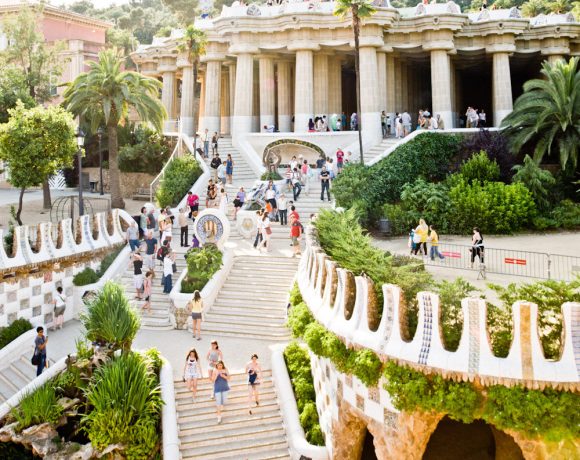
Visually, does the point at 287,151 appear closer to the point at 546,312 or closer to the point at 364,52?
the point at 364,52

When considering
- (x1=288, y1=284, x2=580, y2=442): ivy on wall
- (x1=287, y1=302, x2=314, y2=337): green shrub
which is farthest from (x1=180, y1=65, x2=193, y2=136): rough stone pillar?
(x1=288, y1=284, x2=580, y2=442): ivy on wall

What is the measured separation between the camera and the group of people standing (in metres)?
14.9

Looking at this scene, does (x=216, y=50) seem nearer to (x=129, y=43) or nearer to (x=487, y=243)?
(x=487, y=243)

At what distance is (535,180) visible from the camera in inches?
1082

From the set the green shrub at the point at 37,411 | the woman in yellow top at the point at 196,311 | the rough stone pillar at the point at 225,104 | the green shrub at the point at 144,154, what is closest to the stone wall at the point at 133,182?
the green shrub at the point at 144,154

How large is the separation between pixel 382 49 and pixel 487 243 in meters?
17.9

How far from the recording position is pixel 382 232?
2688 centimetres

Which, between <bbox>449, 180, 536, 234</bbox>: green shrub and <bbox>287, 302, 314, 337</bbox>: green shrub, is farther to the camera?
<bbox>449, 180, 536, 234</bbox>: green shrub

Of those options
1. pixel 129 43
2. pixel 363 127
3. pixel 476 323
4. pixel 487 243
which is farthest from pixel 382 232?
pixel 129 43

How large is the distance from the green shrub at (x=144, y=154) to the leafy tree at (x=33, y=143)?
14979 mm

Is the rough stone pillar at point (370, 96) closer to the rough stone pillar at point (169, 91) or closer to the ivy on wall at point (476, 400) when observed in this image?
the rough stone pillar at point (169, 91)

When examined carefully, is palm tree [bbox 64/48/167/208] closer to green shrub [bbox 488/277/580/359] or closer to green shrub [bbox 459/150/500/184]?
green shrub [bbox 459/150/500/184]

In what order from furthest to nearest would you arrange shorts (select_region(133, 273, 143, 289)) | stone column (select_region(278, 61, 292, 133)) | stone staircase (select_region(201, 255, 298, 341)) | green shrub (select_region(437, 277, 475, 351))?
stone column (select_region(278, 61, 292, 133))
shorts (select_region(133, 273, 143, 289))
stone staircase (select_region(201, 255, 298, 341))
green shrub (select_region(437, 277, 475, 351))

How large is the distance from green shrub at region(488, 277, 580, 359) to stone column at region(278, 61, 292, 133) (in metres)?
30.6
